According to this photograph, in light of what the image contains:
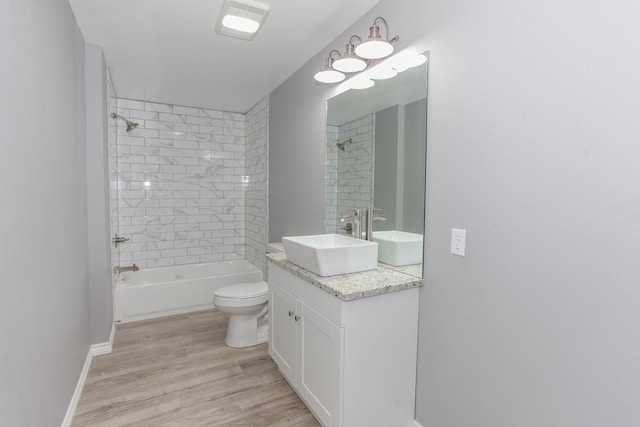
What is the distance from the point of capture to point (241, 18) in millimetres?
2098

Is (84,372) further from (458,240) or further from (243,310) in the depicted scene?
(458,240)

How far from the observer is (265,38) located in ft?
7.89

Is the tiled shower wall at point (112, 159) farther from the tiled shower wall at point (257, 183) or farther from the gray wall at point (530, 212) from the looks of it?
the gray wall at point (530, 212)

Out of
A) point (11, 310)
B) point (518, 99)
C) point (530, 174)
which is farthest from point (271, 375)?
point (518, 99)

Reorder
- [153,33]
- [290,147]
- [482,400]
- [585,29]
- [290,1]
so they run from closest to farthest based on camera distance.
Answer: [585,29], [482,400], [290,1], [153,33], [290,147]

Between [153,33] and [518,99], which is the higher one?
[153,33]

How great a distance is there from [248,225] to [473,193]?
3.48 meters

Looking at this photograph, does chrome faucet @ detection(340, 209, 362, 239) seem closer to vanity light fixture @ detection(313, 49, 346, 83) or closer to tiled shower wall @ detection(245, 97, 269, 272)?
vanity light fixture @ detection(313, 49, 346, 83)

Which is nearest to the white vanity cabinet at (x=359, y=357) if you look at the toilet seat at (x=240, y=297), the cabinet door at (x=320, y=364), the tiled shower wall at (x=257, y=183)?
the cabinet door at (x=320, y=364)

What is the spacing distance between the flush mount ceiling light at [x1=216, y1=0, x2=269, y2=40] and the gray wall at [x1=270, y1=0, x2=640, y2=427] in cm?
84

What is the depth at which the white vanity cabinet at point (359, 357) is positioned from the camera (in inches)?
62.9

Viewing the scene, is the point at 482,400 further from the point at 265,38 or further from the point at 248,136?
the point at 248,136

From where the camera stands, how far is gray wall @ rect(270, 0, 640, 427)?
1.02 meters

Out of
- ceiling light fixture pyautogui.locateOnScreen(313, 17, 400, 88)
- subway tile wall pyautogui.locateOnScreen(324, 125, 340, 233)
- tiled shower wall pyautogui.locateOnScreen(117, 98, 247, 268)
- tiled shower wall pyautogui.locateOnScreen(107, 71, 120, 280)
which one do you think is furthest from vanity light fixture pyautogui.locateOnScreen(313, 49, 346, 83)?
tiled shower wall pyautogui.locateOnScreen(117, 98, 247, 268)
